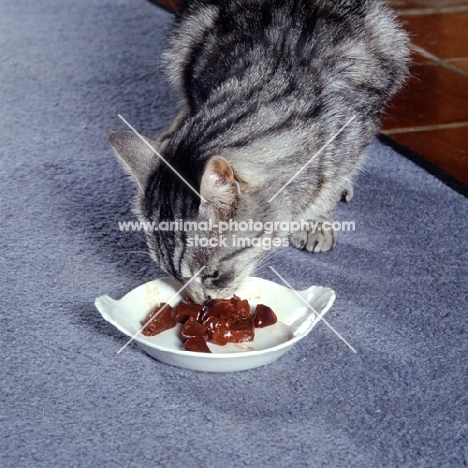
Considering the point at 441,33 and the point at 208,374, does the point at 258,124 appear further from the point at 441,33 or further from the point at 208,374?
the point at 441,33

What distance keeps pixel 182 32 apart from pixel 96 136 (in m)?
0.48

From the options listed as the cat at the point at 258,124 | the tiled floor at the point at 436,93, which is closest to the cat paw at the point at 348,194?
the cat at the point at 258,124

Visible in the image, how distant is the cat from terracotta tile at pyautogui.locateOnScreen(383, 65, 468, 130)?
0.65 meters

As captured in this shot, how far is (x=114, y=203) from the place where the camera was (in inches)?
74.2

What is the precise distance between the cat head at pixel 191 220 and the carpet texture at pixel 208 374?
0.17 meters

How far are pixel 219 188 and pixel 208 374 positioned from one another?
337 millimetres

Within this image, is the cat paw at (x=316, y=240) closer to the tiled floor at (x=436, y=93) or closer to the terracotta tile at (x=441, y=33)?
the tiled floor at (x=436, y=93)

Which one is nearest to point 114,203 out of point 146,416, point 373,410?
point 146,416

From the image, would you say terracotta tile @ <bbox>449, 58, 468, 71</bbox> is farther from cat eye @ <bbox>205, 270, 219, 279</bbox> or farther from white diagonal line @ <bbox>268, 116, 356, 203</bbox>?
cat eye @ <bbox>205, 270, 219, 279</bbox>

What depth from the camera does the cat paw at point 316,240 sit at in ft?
5.68

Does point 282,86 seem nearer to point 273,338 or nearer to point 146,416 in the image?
point 273,338

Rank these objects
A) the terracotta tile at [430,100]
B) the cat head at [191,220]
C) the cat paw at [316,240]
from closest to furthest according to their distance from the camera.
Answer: the cat head at [191,220] < the cat paw at [316,240] < the terracotta tile at [430,100]

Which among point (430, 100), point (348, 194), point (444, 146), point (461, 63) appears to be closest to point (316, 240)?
point (348, 194)

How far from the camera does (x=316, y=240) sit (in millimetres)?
1734
